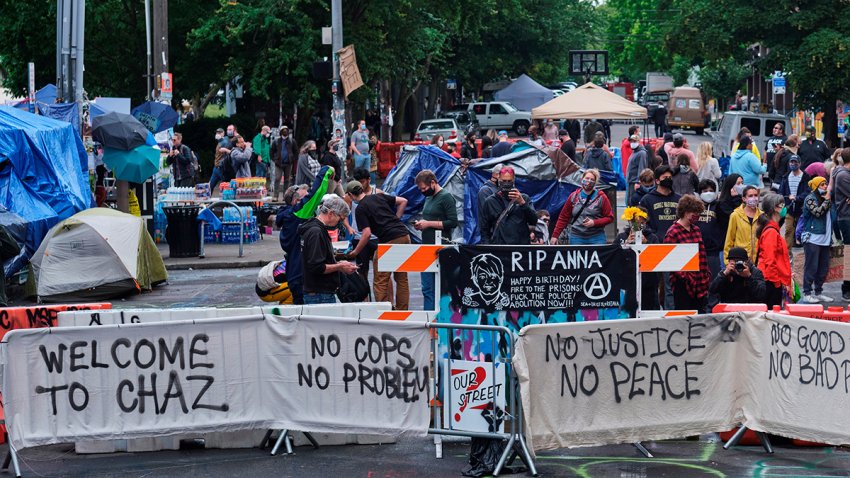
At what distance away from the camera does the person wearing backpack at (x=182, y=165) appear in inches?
1107

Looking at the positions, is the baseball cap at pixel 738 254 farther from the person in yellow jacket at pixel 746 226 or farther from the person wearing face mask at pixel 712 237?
the person wearing face mask at pixel 712 237

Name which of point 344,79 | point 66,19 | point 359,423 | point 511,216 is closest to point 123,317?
point 359,423

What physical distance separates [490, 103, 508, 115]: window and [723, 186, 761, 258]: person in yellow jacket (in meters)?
47.6

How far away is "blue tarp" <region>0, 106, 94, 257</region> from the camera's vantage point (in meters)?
18.0

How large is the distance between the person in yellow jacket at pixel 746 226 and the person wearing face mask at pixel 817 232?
2.64 m

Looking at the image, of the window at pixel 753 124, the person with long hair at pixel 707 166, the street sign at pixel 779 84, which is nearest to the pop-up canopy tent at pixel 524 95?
the street sign at pixel 779 84

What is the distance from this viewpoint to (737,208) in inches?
519

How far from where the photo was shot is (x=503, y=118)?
Answer: 6009 centimetres

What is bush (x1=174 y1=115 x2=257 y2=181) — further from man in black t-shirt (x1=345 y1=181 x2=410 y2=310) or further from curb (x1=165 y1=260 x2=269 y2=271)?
man in black t-shirt (x1=345 y1=181 x2=410 y2=310)

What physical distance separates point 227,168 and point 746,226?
57.7 ft

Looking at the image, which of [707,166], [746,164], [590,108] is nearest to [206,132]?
[590,108]

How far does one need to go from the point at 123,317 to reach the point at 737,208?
22.2ft

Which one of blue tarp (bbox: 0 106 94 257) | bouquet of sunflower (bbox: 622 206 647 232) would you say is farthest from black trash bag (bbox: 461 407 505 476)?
blue tarp (bbox: 0 106 94 257)

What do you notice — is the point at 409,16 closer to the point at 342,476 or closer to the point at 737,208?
the point at 737,208
